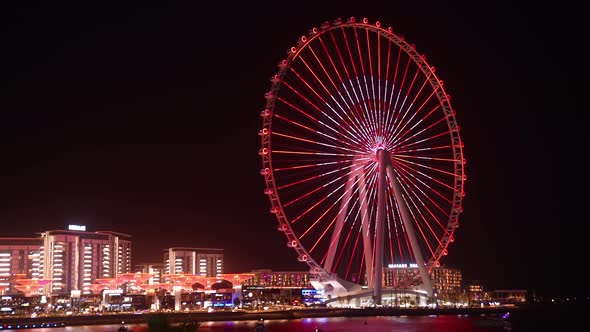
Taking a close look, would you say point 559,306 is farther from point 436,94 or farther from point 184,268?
point 436,94

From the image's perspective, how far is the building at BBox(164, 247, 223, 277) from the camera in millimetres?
171000

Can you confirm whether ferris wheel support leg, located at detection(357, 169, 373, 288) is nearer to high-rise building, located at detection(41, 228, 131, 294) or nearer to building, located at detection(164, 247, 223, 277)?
high-rise building, located at detection(41, 228, 131, 294)

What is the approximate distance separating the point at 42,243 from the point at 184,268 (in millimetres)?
41751

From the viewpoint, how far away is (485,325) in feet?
270

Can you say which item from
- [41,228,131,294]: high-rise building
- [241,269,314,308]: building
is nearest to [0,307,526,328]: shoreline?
[241,269,314,308]: building

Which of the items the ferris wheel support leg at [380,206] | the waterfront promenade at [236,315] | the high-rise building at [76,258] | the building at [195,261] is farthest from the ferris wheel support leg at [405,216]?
the building at [195,261]

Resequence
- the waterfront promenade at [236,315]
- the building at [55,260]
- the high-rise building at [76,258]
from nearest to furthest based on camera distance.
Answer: the waterfront promenade at [236,315] → the building at [55,260] → the high-rise building at [76,258]

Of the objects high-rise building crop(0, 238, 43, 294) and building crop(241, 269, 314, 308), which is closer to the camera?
building crop(241, 269, 314, 308)

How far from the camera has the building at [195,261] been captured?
17100 centimetres

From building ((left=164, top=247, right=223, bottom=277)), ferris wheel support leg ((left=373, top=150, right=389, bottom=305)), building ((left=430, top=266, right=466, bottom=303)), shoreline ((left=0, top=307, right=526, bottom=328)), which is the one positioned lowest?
shoreline ((left=0, top=307, right=526, bottom=328))

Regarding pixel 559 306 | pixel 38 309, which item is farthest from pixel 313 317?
pixel 559 306

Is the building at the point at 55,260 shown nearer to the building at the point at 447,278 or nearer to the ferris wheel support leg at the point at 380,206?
the ferris wheel support leg at the point at 380,206

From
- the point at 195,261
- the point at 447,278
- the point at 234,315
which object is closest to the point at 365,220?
the point at 234,315

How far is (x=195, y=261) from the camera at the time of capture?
17350 centimetres
